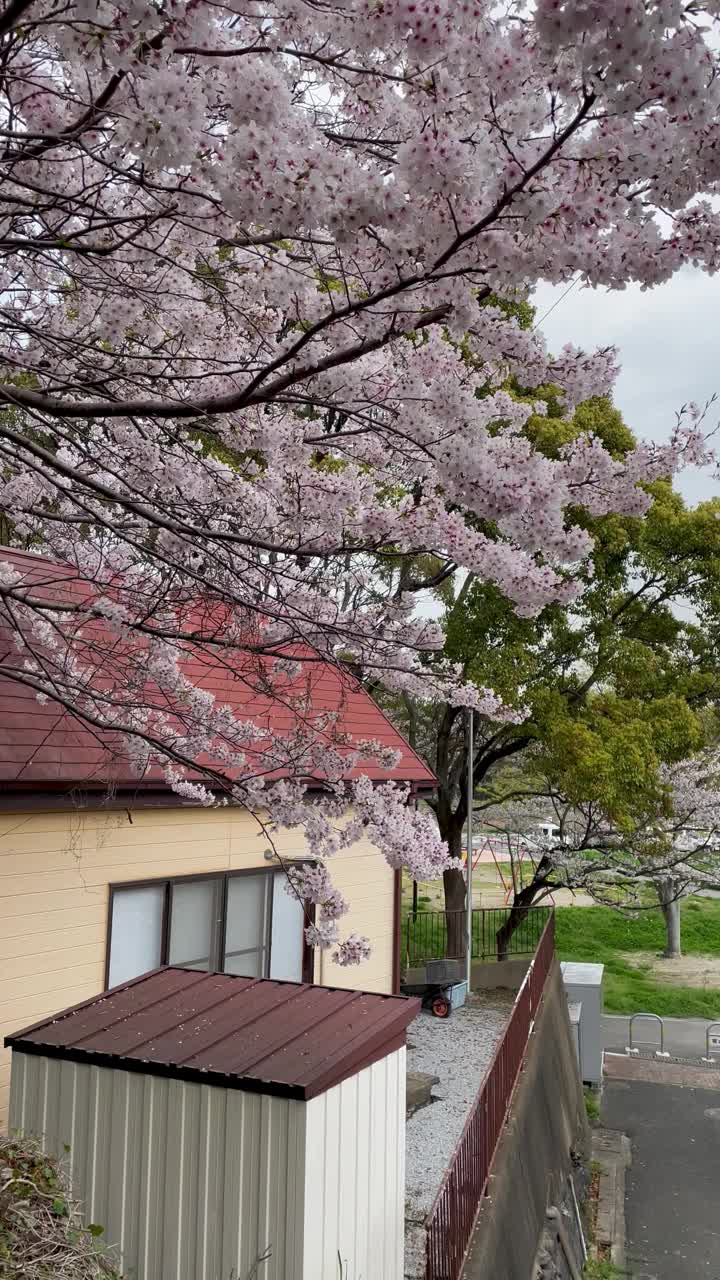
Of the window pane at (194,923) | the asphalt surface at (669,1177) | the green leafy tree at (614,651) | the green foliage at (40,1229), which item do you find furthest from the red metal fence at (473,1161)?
the green leafy tree at (614,651)

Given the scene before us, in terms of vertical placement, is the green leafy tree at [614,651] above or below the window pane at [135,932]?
above

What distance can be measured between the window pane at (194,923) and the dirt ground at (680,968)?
697 inches

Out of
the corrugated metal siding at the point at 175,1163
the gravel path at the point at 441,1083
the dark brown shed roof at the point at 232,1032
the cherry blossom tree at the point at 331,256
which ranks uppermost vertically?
the cherry blossom tree at the point at 331,256

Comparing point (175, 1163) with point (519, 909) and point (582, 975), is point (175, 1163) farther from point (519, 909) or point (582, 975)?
point (519, 909)

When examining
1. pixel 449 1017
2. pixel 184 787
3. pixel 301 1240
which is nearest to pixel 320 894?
pixel 184 787

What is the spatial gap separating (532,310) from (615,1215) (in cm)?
1345

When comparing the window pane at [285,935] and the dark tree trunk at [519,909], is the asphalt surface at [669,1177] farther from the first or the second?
the window pane at [285,935]

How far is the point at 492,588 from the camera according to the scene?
15094 millimetres

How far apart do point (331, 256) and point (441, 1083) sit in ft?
30.9

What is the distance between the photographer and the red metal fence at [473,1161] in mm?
5020

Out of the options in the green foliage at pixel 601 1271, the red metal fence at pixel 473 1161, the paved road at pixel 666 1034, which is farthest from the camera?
the paved road at pixel 666 1034

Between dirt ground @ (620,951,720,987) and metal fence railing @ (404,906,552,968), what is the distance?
369 cm

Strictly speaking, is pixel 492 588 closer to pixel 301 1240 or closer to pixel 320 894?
pixel 320 894

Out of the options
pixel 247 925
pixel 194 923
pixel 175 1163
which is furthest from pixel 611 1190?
pixel 175 1163
